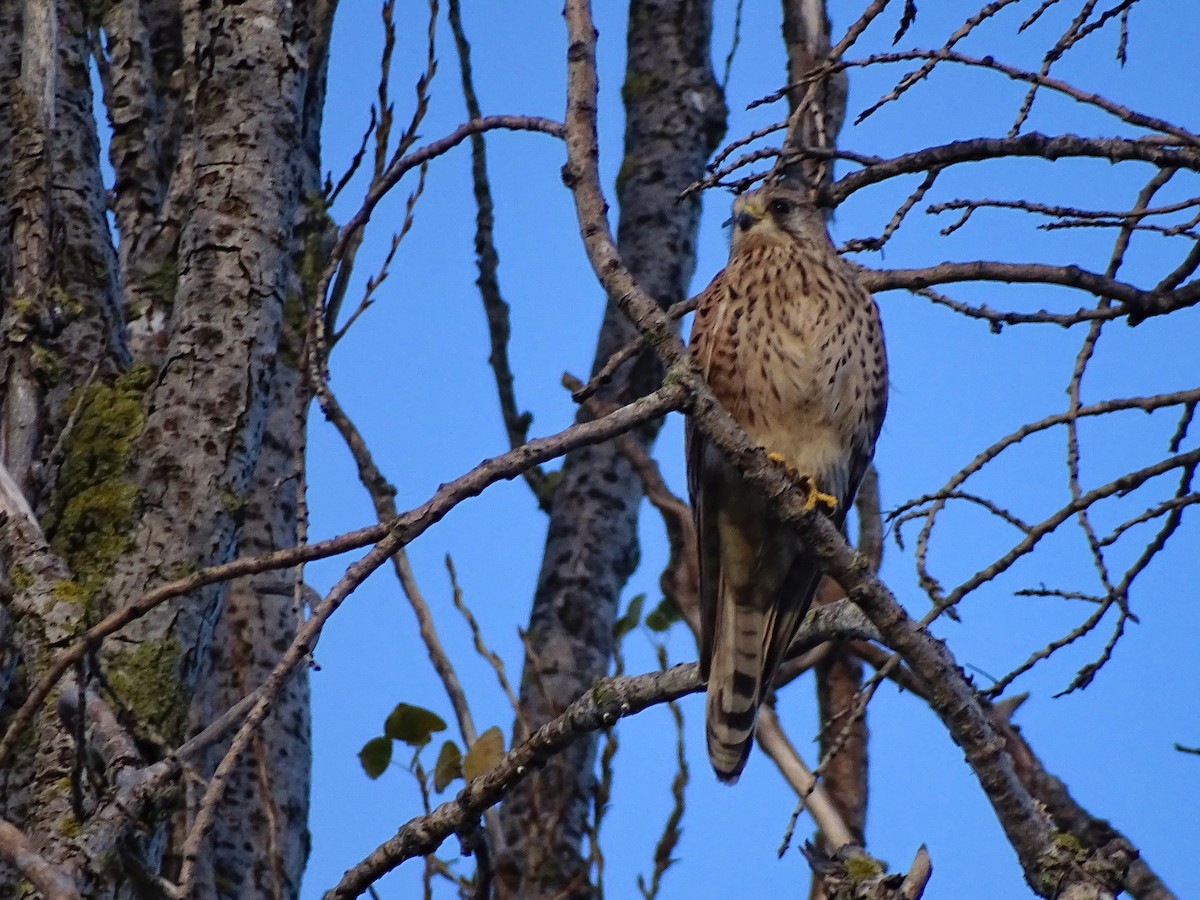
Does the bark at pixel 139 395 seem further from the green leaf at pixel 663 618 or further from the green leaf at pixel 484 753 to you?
the green leaf at pixel 663 618

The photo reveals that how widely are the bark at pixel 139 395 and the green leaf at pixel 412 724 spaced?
24 centimetres

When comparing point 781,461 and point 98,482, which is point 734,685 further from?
point 98,482

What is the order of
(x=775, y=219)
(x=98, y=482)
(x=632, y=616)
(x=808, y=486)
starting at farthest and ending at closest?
(x=632, y=616)
(x=775, y=219)
(x=808, y=486)
(x=98, y=482)

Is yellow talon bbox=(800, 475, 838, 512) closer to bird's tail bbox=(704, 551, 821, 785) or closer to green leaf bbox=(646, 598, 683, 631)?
bird's tail bbox=(704, 551, 821, 785)

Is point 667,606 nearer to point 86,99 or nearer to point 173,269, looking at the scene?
point 173,269

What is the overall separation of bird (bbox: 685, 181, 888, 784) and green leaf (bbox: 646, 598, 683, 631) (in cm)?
110

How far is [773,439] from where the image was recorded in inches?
143

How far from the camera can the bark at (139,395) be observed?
7.42ft

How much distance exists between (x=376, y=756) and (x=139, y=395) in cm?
127

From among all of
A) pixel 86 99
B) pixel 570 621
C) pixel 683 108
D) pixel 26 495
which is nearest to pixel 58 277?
pixel 86 99

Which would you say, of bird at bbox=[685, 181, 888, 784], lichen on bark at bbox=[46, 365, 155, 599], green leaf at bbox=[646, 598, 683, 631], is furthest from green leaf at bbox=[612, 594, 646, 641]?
lichen on bark at bbox=[46, 365, 155, 599]

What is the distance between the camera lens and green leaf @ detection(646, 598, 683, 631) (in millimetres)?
4777

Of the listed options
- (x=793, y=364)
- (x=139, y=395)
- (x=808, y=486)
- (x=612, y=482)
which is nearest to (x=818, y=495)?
(x=808, y=486)

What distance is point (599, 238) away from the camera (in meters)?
2.23
